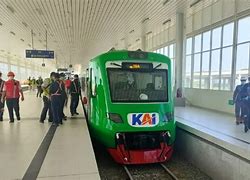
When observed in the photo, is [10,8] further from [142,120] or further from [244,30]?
[244,30]

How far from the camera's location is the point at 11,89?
7418 millimetres

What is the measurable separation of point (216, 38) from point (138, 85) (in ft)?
23.3

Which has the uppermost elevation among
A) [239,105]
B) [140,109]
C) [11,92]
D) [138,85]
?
[138,85]

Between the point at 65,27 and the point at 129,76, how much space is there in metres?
9.41

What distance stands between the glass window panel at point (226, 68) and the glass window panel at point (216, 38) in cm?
57

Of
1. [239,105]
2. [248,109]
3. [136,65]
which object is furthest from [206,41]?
[136,65]

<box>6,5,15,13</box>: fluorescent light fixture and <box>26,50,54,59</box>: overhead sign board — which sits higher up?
<box>6,5,15,13</box>: fluorescent light fixture

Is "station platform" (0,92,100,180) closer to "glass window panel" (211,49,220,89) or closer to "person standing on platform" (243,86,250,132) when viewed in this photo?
"person standing on platform" (243,86,250,132)

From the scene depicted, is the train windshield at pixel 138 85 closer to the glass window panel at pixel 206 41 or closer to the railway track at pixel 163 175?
the railway track at pixel 163 175

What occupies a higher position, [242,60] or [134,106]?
[242,60]

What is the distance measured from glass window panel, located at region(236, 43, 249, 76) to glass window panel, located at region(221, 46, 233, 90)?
19.7 inches

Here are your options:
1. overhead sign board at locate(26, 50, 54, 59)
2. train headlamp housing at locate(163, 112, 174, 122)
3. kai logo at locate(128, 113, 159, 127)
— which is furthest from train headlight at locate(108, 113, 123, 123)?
overhead sign board at locate(26, 50, 54, 59)

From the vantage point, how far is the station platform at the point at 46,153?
3524 mm

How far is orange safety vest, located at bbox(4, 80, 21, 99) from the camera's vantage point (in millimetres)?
7406
